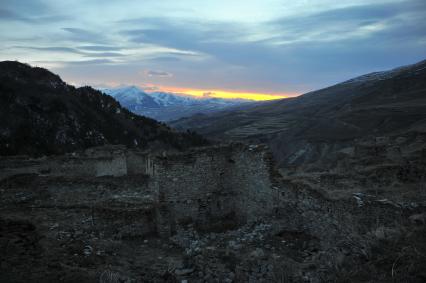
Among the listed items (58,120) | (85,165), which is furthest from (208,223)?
(58,120)

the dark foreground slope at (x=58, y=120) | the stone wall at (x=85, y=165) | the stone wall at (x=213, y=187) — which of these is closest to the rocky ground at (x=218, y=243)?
the stone wall at (x=213, y=187)

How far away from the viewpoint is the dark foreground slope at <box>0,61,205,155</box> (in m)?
61.4

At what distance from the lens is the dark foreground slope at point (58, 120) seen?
61406mm

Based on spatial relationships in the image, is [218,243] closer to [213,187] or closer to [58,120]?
[213,187]

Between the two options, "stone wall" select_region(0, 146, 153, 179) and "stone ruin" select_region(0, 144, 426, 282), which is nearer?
"stone ruin" select_region(0, 144, 426, 282)

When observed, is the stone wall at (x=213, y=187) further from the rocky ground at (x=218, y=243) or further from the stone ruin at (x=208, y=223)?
the rocky ground at (x=218, y=243)

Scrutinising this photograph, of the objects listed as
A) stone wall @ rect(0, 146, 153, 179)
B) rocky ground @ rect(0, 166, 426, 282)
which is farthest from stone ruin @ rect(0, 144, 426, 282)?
stone wall @ rect(0, 146, 153, 179)

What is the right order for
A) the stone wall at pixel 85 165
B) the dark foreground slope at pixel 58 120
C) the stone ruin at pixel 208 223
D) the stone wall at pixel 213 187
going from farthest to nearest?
the dark foreground slope at pixel 58 120
the stone wall at pixel 85 165
the stone wall at pixel 213 187
the stone ruin at pixel 208 223

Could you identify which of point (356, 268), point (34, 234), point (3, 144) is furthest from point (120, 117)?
point (356, 268)

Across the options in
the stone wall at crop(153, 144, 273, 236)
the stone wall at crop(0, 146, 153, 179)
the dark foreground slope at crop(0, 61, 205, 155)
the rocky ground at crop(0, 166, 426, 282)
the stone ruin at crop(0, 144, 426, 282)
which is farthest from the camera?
the dark foreground slope at crop(0, 61, 205, 155)

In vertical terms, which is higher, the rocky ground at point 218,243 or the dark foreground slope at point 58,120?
the dark foreground slope at point 58,120

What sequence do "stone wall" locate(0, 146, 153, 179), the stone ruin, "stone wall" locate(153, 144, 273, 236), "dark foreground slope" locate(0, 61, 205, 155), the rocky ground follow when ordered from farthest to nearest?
"dark foreground slope" locate(0, 61, 205, 155)
"stone wall" locate(0, 146, 153, 179)
"stone wall" locate(153, 144, 273, 236)
the stone ruin
the rocky ground

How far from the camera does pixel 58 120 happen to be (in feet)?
226

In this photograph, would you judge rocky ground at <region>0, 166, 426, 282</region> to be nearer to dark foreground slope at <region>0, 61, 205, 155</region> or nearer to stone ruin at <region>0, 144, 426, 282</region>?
stone ruin at <region>0, 144, 426, 282</region>
